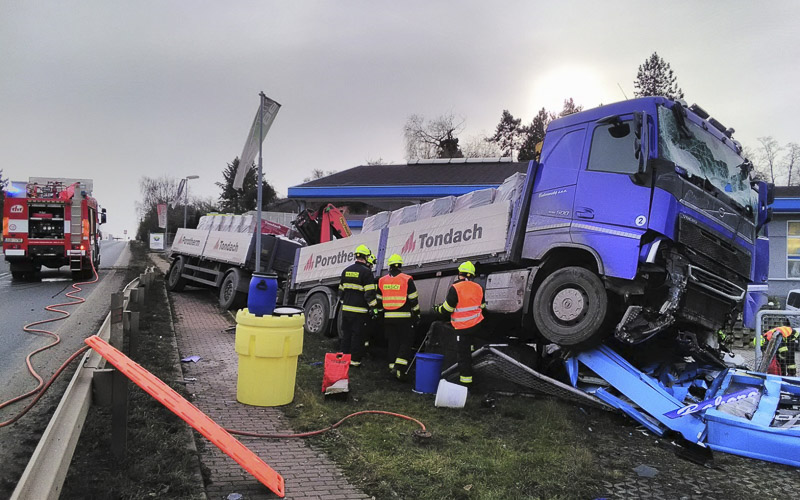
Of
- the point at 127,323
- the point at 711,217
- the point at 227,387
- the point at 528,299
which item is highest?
the point at 711,217

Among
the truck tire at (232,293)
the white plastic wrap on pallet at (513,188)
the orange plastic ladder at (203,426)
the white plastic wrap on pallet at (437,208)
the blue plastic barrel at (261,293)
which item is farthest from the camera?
the truck tire at (232,293)

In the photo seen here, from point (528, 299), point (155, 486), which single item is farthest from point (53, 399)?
point (528, 299)

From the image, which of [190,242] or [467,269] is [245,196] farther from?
[467,269]

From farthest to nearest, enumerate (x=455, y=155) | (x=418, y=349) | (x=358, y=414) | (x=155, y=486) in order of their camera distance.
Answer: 1. (x=455, y=155)
2. (x=418, y=349)
3. (x=358, y=414)
4. (x=155, y=486)

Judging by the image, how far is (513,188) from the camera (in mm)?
7121

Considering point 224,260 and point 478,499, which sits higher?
point 224,260

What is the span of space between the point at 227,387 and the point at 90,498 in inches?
123

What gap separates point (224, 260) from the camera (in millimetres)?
14430

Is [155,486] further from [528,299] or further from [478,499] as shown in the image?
[528,299]

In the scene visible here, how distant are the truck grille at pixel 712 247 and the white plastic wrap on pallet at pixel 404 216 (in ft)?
15.0

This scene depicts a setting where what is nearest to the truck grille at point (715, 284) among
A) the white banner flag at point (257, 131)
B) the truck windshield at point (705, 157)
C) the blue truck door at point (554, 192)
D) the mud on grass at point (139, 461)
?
the truck windshield at point (705, 157)

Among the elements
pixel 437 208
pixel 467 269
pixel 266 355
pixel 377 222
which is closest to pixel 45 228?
pixel 377 222

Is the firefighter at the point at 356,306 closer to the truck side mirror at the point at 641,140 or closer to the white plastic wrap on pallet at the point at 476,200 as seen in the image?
the white plastic wrap on pallet at the point at 476,200

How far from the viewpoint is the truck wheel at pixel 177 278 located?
1692cm
